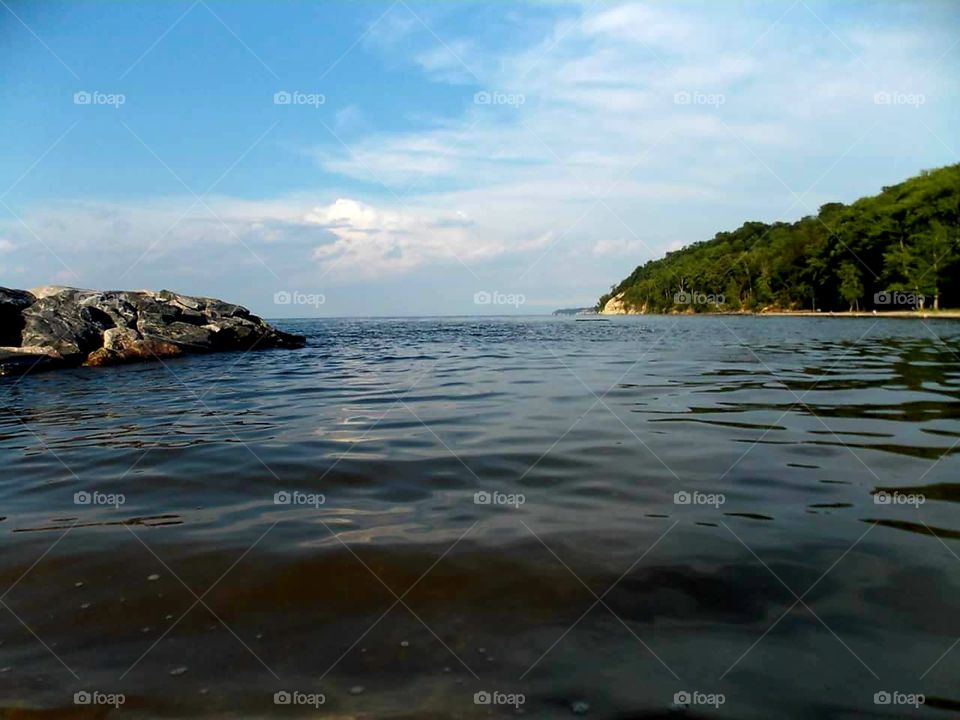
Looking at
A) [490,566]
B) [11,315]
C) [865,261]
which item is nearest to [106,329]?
[11,315]

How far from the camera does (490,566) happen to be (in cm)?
383

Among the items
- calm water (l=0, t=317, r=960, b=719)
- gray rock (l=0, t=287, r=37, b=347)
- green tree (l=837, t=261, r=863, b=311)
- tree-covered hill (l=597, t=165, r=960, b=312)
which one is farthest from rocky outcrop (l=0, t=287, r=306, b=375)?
green tree (l=837, t=261, r=863, b=311)

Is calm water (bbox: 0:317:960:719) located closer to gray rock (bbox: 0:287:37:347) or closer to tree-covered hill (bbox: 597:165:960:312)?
gray rock (bbox: 0:287:37:347)

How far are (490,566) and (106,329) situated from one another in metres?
24.4

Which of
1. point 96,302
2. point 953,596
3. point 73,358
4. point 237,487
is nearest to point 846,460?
point 953,596

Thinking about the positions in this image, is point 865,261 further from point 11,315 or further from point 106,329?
point 11,315

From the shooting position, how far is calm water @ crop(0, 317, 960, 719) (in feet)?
8.80

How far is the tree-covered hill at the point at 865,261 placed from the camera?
63.2 m

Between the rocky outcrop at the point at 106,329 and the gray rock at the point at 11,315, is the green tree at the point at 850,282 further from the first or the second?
the gray rock at the point at 11,315

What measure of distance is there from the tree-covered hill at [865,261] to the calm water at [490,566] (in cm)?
7144

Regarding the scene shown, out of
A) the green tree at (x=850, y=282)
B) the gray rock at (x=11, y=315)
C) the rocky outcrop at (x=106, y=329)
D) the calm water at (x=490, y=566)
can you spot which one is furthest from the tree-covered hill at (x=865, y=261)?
the gray rock at (x=11, y=315)

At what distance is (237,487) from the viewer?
5.64 meters

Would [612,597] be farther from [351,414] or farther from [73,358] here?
[73,358]

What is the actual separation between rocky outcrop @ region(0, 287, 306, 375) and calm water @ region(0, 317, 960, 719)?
529 inches
